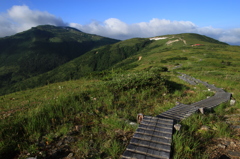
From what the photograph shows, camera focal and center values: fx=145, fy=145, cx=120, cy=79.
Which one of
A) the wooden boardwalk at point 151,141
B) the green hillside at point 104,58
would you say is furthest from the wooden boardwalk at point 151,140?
the green hillside at point 104,58

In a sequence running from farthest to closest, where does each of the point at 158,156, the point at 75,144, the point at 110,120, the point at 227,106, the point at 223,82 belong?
the point at 223,82
the point at 227,106
the point at 110,120
the point at 75,144
the point at 158,156

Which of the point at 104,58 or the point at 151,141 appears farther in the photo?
the point at 104,58

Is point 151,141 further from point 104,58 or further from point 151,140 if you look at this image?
point 104,58

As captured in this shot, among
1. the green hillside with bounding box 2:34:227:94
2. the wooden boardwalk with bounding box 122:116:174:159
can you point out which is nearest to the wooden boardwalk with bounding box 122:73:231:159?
the wooden boardwalk with bounding box 122:116:174:159

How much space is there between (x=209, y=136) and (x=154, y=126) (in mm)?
1752

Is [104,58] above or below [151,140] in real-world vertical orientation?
below

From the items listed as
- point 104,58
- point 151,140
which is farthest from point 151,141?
point 104,58

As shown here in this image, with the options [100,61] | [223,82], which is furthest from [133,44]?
[223,82]

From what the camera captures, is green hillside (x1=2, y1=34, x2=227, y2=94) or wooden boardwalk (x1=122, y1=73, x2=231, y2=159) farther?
green hillside (x1=2, y1=34, x2=227, y2=94)

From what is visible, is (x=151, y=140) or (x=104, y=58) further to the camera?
(x=104, y=58)

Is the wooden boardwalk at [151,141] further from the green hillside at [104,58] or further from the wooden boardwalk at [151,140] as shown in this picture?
the green hillside at [104,58]

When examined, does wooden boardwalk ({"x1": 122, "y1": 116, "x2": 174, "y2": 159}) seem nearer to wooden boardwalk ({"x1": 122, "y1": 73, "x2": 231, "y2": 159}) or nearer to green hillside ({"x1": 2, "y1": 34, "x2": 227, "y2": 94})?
wooden boardwalk ({"x1": 122, "y1": 73, "x2": 231, "y2": 159})

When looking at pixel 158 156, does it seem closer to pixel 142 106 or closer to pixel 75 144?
pixel 75 144

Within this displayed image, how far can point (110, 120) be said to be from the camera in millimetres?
5543
